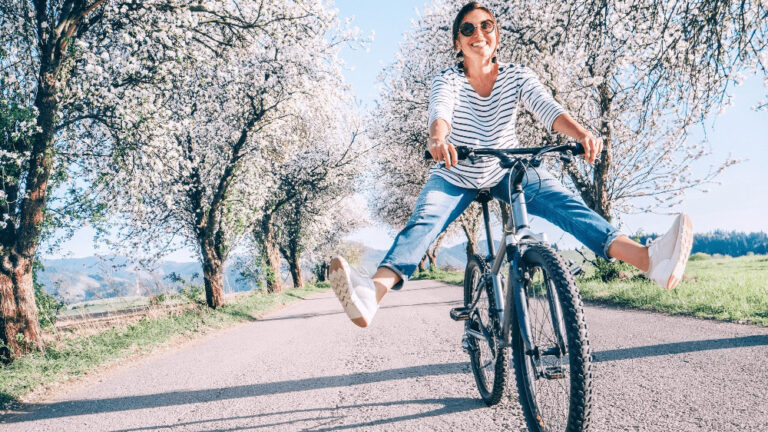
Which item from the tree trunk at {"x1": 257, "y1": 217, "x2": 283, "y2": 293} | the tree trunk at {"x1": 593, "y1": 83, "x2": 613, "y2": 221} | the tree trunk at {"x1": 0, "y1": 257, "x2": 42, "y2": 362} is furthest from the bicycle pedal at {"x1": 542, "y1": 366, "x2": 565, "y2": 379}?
the tree trunk at {"x1": 257, "y1": 217, "x2": 283, "y2": 293}

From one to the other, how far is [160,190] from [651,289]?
1287 cm

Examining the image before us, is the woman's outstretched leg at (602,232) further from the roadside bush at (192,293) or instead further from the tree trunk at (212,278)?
the tree trunk at (212,278)

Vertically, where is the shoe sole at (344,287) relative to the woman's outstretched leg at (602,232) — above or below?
below

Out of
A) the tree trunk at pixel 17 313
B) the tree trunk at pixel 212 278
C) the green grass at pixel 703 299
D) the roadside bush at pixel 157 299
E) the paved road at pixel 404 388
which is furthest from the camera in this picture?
the tree trunk at pixel 212 278

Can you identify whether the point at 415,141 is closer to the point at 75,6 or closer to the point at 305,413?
the point at 75,6

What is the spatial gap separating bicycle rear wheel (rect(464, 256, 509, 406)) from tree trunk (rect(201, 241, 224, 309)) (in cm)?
1190

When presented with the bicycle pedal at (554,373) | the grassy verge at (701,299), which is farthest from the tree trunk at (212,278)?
the bicycle pedal at (554,373)

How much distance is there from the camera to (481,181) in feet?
9.66

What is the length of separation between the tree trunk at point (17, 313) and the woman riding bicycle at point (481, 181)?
290 inches

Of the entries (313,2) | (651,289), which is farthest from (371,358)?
(313,2)

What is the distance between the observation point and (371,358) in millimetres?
5348

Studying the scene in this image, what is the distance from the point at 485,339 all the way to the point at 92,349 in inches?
276

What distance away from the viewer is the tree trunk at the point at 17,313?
6.89 metres

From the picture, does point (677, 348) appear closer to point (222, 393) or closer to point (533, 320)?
point (533, 320)
